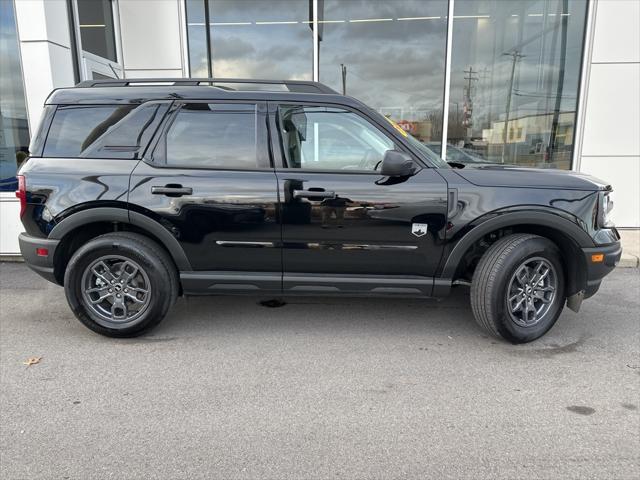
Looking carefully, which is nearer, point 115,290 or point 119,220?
point 119,220

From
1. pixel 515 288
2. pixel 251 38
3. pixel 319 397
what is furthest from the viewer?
pixel 251 38

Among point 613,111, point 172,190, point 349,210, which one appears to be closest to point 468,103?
point 613,111

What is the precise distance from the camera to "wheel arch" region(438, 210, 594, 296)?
11.4ft

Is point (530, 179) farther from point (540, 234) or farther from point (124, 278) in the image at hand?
point (124, 278)

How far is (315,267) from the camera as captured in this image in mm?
3664

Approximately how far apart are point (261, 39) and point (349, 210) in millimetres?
6899

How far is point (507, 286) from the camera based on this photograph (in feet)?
11.5

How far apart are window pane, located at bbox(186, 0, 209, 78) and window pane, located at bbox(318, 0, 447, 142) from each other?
2.29 meters

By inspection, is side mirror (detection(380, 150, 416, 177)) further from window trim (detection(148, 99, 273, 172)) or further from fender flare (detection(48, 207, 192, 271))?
fender flare (detection(48, 207, 192, 271))

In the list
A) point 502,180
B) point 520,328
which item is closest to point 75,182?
point 502,180

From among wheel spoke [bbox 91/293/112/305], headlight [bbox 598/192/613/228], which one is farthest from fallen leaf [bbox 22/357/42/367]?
headlight [bbox 598/192/613/228]

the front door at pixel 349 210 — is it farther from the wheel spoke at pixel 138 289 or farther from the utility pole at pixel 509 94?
the utility pole at pixel 509 94

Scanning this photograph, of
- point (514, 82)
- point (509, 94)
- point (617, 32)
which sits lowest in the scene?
point (509, 94)

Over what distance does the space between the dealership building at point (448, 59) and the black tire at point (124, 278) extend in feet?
15.0
